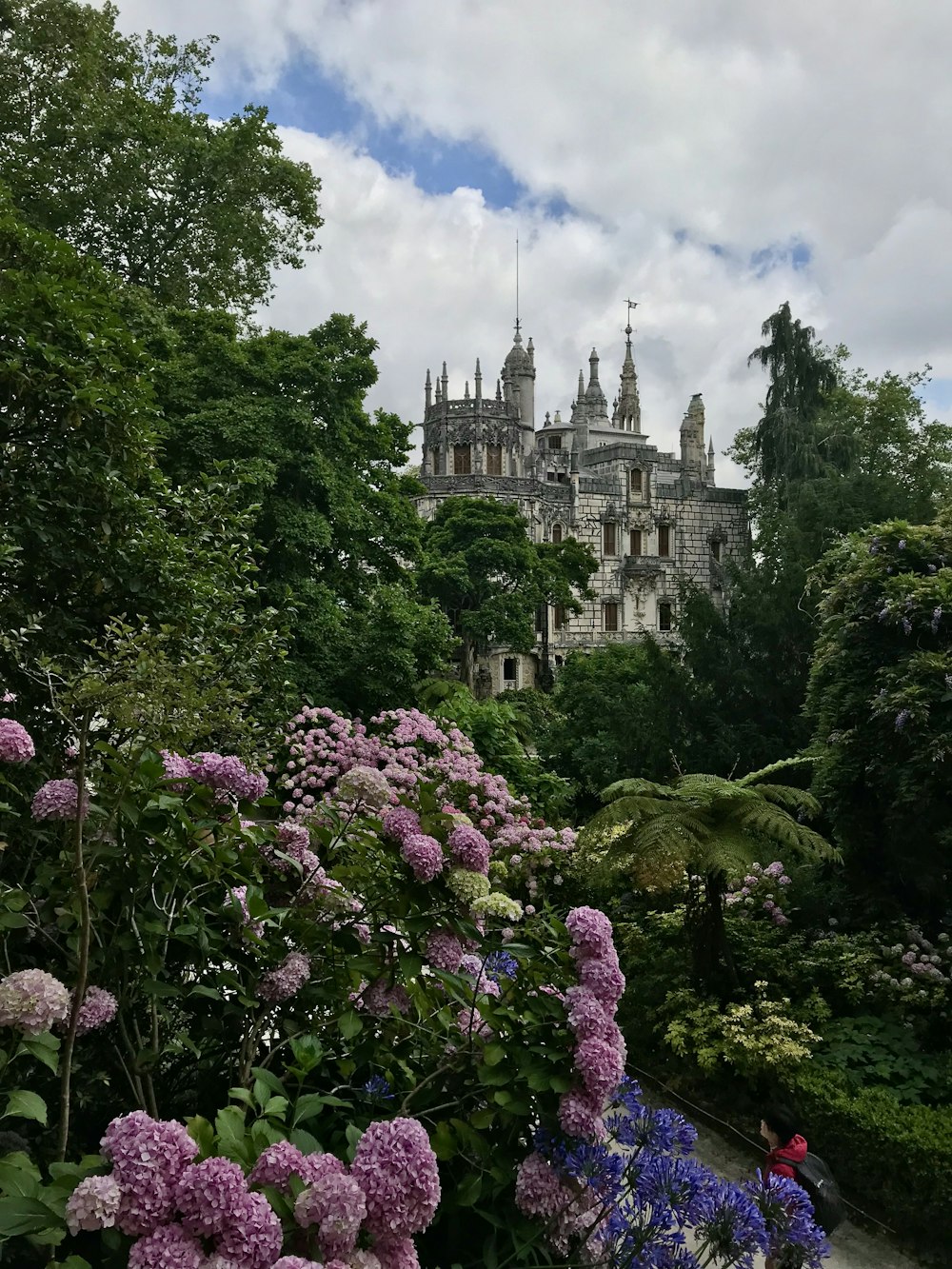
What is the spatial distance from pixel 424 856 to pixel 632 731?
13.0 metres

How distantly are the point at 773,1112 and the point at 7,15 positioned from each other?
17741 millimetres

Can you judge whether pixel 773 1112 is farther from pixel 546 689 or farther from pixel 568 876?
pixel 546 689

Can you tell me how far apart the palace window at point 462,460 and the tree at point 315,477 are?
2558 cm

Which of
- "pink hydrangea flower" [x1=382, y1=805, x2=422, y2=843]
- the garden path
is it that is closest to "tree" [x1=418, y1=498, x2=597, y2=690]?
the garden path

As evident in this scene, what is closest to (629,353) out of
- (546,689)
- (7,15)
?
(546,689)

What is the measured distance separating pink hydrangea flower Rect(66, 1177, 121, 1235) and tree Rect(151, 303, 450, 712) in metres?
10.8

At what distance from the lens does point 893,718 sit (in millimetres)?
8625

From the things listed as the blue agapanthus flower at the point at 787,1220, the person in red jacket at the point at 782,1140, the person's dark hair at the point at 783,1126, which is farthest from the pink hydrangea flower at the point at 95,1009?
the person's dark hair at the point at 783,1126

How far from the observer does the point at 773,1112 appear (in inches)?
197

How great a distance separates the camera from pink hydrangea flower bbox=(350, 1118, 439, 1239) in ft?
6.52

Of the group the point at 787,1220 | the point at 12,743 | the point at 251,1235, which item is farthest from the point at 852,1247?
the point at 12,743

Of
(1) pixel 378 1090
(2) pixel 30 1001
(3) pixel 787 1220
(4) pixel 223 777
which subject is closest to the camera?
(2) pixel 30 1001

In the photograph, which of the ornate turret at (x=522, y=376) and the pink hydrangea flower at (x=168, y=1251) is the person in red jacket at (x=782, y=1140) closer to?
the pink hydrangea flower at (x=168, y=1251)

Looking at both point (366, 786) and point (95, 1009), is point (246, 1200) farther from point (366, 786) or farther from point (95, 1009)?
point (366, 786)
